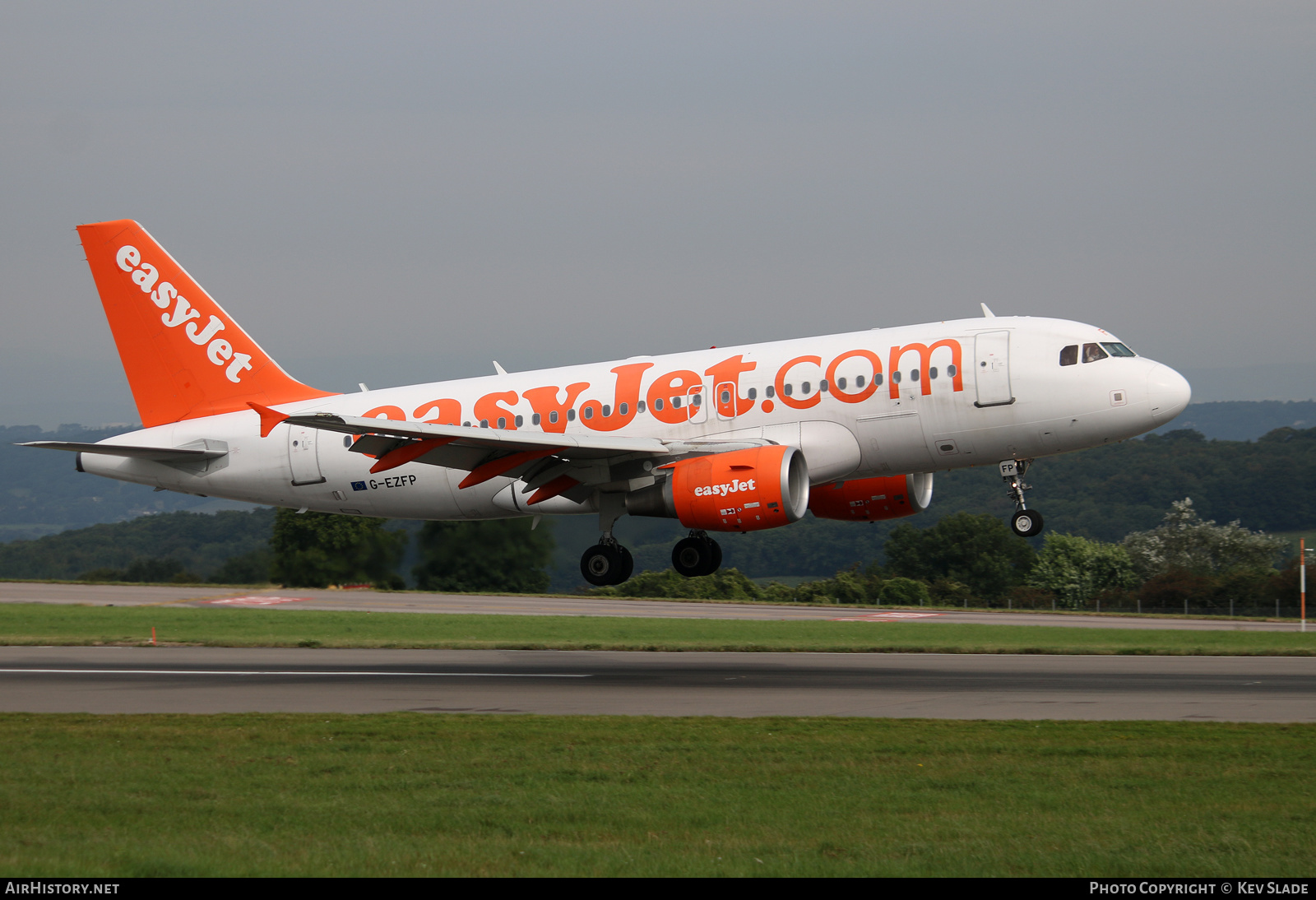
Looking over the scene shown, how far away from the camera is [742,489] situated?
2750 centimetres

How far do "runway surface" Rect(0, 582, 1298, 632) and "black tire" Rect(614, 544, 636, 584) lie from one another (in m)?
29.0

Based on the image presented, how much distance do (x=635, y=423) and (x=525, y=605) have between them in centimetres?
3876

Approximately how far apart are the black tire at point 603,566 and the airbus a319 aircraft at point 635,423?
5cm

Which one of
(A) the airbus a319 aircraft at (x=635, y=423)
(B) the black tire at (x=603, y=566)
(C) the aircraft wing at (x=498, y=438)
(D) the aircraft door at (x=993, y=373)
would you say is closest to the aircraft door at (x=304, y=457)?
(A) the airbus a319 aircraft at (x=635, y=423)

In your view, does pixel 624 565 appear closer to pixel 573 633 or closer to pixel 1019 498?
pixel 1019 498

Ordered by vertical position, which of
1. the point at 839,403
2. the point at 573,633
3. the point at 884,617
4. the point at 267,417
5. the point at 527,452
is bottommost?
the point at 884,617

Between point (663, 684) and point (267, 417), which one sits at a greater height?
point (267, 417)

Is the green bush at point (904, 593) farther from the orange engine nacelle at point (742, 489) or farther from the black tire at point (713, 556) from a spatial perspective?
the orange engine nacelle at point (742, 489)

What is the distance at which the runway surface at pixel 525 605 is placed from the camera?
63.4 meters

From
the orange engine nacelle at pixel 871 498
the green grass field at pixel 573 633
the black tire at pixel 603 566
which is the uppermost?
the orange engine nacelle at pixel 871 498

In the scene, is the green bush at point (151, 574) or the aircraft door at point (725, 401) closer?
the aircraft door at point (725, 401)

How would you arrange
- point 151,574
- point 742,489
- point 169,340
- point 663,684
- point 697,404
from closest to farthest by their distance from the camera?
point 742,489, point 663,684, point 697,404, point 169,340, point 151,574

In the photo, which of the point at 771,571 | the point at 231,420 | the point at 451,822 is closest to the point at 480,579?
the point at 231,420

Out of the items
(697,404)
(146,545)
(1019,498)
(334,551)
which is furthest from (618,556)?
(146,545)
